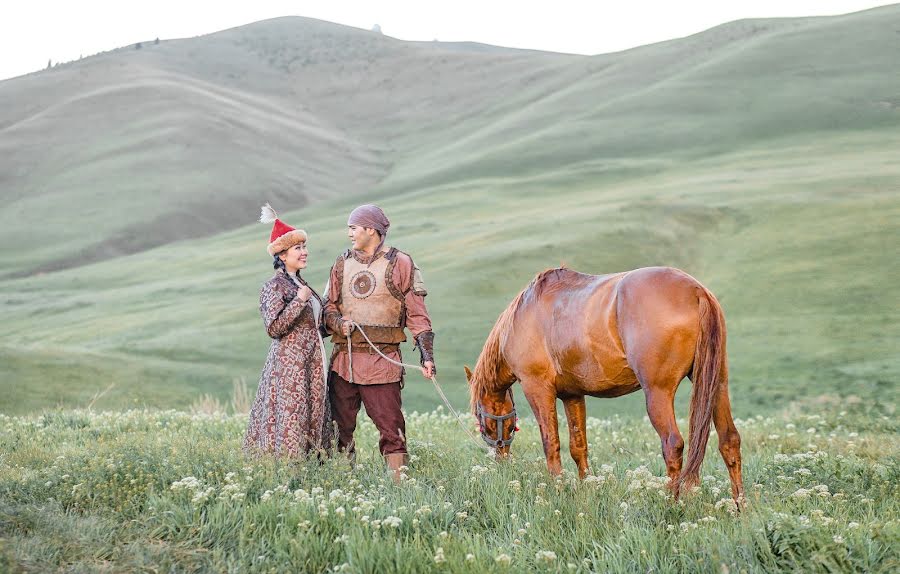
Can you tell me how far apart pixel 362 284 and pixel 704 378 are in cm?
310

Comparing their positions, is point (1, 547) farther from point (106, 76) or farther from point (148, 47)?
point (148, 47)

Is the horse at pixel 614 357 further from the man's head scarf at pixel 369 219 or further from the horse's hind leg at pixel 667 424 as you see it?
the man's head scarf at pixel 369 219

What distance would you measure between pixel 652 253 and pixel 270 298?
2617cm

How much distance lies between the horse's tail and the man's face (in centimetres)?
293

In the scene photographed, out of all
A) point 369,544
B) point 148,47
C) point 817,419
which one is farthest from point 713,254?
point 148,47

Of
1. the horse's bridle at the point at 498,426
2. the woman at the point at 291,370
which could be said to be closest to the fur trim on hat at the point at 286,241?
the woman at the point at 291,370

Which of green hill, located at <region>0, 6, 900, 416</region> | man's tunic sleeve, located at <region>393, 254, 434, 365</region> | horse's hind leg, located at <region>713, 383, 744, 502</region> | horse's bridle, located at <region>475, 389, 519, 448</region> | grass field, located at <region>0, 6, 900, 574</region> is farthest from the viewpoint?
green hill, located at <region>0, 6, 900, 416</region>

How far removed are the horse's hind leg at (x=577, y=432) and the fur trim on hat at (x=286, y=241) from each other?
9.01 ft

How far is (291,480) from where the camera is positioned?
Result: 23.3 ft

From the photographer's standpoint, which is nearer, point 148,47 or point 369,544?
point 369,544

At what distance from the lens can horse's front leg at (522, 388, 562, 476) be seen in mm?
7547

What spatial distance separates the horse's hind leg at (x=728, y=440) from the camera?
6559 millimetres

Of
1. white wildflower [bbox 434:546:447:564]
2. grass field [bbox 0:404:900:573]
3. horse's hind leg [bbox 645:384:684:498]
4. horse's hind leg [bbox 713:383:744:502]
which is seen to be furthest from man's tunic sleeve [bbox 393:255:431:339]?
white wildflower [bbox 434:546:447:564]

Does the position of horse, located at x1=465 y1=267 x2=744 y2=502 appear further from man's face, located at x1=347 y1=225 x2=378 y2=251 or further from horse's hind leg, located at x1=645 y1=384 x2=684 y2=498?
man's face, located at x1=347 y1=225 x2=378 y2=251
